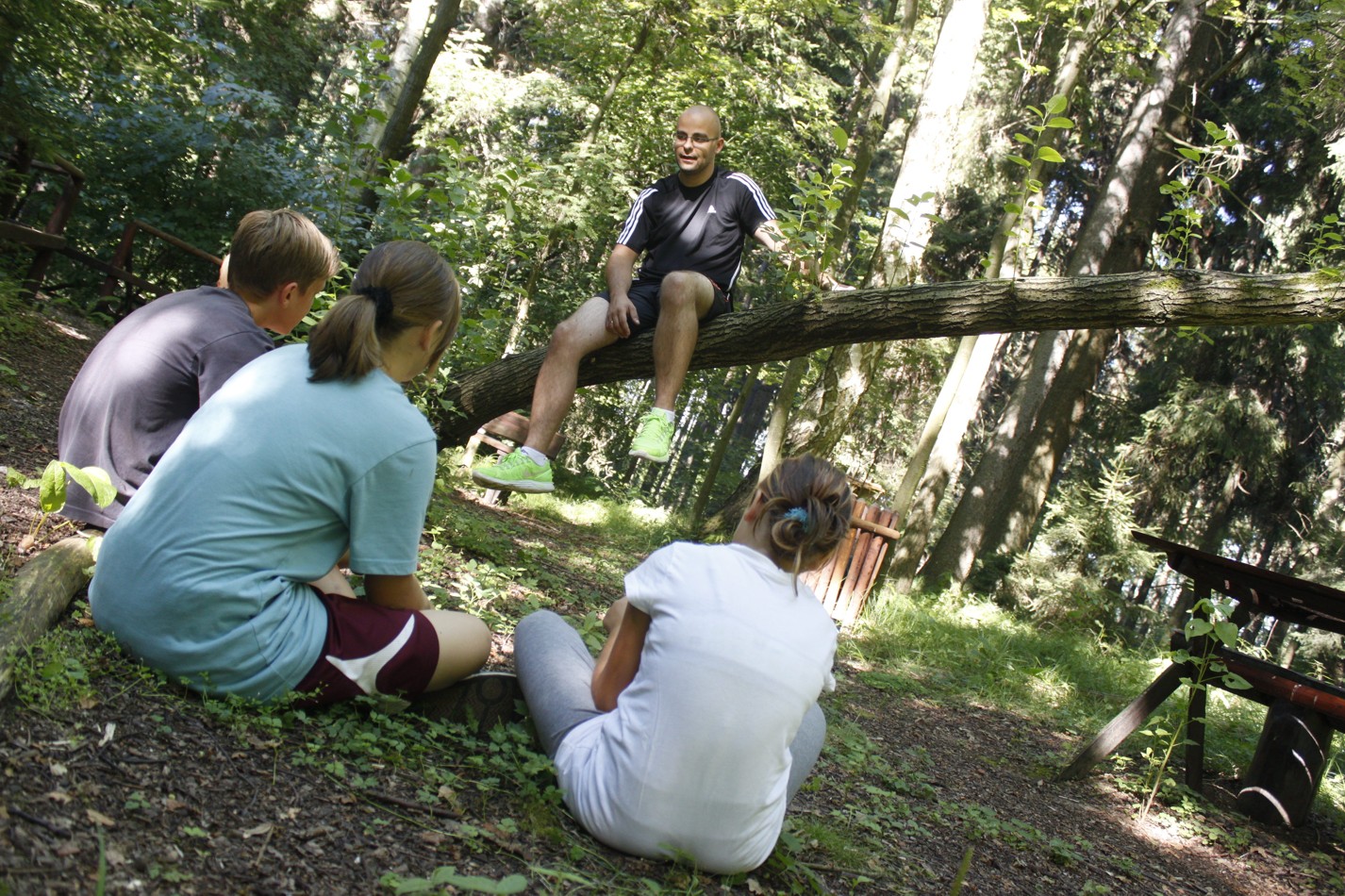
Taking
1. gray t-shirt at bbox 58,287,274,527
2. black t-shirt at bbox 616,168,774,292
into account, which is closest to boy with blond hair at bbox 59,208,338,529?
gray t-shirt at bbox 58,287,274,527

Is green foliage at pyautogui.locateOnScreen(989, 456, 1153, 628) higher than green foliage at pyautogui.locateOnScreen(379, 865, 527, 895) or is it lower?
higher

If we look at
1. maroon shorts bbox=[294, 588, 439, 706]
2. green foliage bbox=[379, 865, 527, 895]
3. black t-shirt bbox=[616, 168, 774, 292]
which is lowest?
green foliage bbox=[379, 865, 527, 895]

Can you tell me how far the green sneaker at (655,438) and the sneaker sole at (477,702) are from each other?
4.71ft

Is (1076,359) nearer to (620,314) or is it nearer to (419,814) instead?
(620,314)

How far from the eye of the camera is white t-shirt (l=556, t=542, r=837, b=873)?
2164 millimetres

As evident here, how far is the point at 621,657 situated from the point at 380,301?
3.61 feet

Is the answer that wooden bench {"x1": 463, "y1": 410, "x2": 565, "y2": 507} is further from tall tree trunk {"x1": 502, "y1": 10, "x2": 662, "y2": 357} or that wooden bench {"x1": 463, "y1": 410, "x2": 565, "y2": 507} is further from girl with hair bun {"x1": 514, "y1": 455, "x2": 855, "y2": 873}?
girl with hair bun {"x1": 514, "y1": 455, "x2": 855, "y2": 873}

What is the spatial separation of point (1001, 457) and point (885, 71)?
4.77 metres

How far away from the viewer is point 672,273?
174 inches

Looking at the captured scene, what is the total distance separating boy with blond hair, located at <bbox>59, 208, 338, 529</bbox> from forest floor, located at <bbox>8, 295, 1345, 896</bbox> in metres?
0.35

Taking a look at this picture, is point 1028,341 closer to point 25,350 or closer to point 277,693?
point 25,350

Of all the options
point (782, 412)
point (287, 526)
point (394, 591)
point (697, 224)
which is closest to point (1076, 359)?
point (782, 412)

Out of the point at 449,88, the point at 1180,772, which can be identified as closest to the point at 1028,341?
the point at 449,88

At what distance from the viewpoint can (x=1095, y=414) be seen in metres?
15.5
